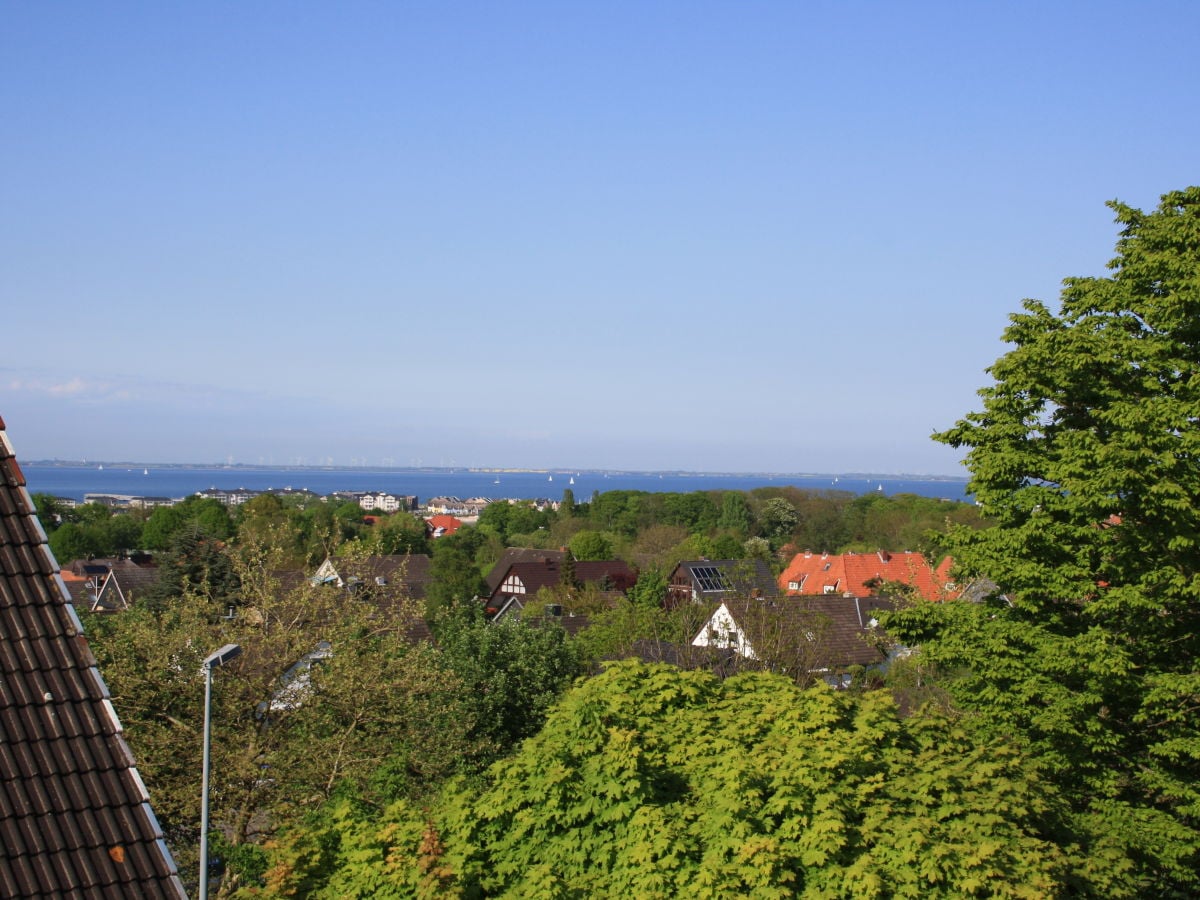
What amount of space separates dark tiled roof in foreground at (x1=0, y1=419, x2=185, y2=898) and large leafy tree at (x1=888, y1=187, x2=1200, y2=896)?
37.4 ft

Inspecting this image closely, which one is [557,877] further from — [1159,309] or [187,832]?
[1159,309]

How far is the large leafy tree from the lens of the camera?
543 inches

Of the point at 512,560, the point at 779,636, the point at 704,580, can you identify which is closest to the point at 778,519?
the point at 512,560

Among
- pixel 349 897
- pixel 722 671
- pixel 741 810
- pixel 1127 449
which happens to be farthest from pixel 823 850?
pixel 722 671

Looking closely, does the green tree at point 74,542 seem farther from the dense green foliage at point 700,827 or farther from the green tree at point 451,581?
the dense green foliage at point 700,827

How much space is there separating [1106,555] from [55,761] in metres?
13.8

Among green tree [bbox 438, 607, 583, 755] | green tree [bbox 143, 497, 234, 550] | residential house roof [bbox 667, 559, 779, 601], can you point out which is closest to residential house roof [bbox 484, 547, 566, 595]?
residential house roof [bbox 667, 559, 779, 601]

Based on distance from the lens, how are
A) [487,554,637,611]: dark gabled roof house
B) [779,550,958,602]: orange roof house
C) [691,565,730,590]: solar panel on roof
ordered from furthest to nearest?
[487,554,637,611]: dark gabled roof house → [779,550,958,602]: orange roof house → [691,565,730,590]: solar panel on roof

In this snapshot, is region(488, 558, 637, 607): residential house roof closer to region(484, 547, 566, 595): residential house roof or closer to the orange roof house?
region(484, 547, 566, 595): residential house roof

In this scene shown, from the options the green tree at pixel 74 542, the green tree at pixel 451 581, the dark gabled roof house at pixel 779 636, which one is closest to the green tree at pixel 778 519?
the green tree at pixel 451 581

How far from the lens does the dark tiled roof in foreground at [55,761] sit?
17.1 ft

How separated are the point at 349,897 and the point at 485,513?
115635 millimetres

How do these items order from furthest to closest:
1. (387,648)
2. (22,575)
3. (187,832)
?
(387,648) → (187,832) → (22,575)

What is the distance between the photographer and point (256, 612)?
61.2 feet
